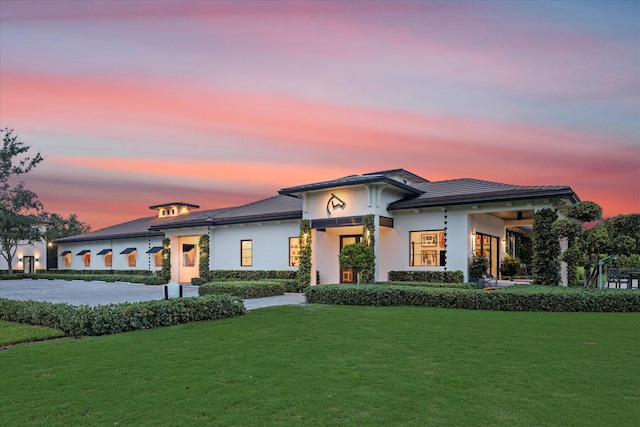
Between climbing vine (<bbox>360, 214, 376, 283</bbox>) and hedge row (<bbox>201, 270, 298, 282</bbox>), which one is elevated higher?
climbing vine (<bbox>360, 214, 376, 283</bbox>)

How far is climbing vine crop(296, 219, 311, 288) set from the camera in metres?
21.2

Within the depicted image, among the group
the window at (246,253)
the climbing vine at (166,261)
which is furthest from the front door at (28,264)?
the window at (246,253)

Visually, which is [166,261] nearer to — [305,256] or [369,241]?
[305,256]

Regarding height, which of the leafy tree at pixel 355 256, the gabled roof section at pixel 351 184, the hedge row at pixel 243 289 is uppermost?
the gabled roof section at pixel 351 184

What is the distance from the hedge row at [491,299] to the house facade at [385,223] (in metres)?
4.70

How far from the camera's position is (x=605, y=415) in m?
4.50

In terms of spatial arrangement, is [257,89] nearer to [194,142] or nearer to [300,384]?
[194,142]

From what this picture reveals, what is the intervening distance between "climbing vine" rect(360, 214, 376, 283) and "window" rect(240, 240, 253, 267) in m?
8.43

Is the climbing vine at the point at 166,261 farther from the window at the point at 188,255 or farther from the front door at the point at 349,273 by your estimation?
the front door at the point at 349,273

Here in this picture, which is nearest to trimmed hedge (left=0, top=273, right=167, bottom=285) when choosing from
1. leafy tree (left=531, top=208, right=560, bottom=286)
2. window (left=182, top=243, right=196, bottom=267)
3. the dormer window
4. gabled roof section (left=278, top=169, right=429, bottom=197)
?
window (left=182, top=243, right=196, bottom=267)

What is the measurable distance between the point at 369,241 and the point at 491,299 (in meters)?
6.76

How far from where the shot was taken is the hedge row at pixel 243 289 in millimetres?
17688

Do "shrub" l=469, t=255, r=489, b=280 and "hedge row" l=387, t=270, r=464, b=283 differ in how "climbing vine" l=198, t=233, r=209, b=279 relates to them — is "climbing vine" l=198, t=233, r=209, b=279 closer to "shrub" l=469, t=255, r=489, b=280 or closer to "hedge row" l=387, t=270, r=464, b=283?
"hedge row" l=387, t=270, r=464, b=283

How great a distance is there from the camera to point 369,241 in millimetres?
19125
